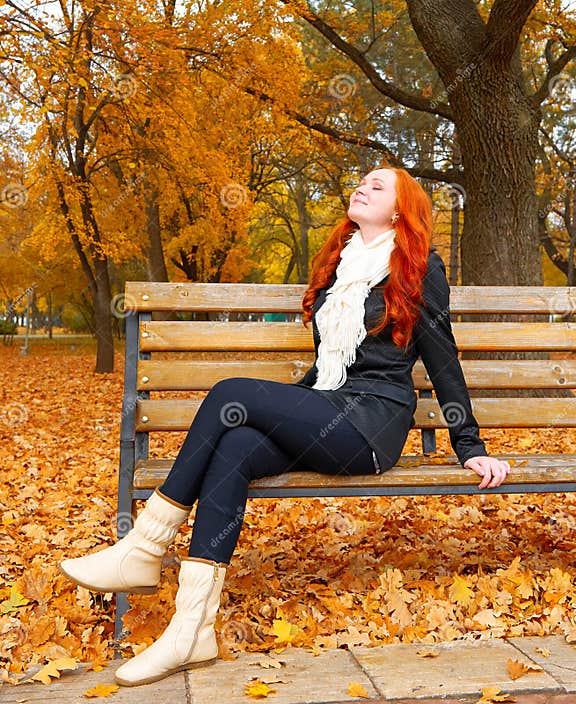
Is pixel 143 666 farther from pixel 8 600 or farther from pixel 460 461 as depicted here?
pixel 460 461

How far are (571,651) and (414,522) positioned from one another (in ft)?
5.71

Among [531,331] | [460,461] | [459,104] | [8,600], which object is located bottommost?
[8,600]

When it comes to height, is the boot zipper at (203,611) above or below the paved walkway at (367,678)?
above

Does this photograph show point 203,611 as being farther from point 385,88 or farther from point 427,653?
point 385,88

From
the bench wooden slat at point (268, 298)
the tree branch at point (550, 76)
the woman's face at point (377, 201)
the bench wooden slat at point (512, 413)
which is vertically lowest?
the bench wooden slat at point (512, 413)

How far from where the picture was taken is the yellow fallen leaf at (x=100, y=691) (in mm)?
2281

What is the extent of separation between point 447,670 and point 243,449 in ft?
3.20

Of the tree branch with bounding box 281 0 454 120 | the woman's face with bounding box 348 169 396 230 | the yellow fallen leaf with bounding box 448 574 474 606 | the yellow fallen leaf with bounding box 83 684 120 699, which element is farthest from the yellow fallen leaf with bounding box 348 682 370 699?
the tree branch with bounding box 281 0 454 120

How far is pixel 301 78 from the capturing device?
42.3ft

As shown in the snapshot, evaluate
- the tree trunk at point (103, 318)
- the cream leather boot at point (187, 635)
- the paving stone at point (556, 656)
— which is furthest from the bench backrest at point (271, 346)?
the tree trunk at point (103, 318)

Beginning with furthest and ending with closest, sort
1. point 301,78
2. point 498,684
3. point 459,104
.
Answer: point 301,78, point 459,104, point 498,684

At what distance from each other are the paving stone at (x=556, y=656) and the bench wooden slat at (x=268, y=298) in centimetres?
151

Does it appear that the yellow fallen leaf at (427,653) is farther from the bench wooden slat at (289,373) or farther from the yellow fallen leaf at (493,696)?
the bench wooden slat at (289,373)

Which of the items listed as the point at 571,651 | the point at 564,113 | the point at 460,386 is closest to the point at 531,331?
the point at 460,386
